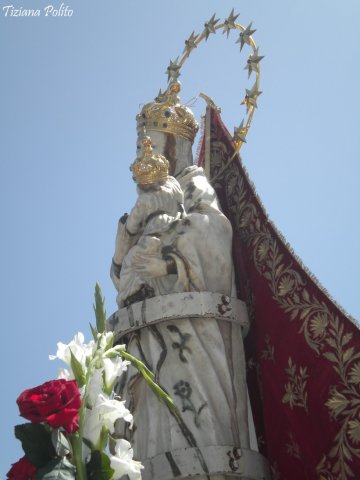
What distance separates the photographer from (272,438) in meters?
3.80

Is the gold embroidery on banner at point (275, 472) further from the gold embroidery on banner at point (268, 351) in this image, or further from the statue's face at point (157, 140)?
the statue's face at point (157, 140)

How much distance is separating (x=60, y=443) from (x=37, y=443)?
0.06m

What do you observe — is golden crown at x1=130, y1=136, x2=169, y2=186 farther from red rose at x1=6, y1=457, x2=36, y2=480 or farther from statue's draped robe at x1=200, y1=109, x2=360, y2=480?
red rose at x1=6, y1=457, x2=36, y2=480

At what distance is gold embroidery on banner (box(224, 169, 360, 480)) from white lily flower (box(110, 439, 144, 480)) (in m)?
1.79

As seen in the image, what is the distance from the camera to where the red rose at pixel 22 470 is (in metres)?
1.77

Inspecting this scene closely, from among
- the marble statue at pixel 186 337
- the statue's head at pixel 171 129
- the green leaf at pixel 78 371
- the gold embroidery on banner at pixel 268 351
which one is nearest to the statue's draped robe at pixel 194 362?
the marble statue at pixel 186 337

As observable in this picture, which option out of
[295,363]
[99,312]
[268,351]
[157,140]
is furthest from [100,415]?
[157,140]

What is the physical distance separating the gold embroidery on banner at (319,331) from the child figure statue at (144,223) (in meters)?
0.48

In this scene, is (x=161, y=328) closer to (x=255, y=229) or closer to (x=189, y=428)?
(x=189, y=428)

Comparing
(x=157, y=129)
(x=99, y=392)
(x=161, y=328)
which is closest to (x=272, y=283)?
(x=161, y=328)

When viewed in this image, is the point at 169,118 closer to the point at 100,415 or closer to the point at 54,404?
the point at 100,415

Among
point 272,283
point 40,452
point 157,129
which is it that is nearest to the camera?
point 40,452

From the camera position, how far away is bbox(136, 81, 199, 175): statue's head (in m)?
5.04

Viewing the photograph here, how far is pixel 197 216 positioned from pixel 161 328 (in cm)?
73
